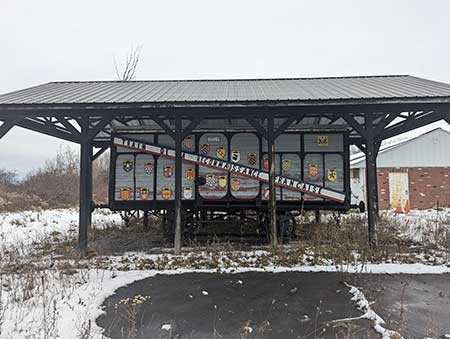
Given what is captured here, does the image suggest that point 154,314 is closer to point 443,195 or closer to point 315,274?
point 315,274

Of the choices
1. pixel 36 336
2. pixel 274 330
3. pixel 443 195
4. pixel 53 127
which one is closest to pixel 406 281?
pixel 274 330

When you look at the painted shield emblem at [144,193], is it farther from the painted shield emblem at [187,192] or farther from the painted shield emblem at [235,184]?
the painted shield emblem at [235,184]

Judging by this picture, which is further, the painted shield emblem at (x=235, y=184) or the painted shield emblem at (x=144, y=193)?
the painted shield emblem at (x=144, y=193)

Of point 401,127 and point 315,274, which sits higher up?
point 401,127

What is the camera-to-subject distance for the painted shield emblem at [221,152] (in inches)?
340

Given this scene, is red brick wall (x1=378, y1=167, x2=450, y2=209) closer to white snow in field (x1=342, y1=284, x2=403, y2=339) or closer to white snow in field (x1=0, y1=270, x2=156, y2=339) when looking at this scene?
white snow in field (x1=342, y1=284, x2=403, y2=339)

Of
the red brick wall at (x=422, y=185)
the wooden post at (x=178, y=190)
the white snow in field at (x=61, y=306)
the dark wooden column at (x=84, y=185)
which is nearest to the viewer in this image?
the white snow in field at (x=61, y=306)

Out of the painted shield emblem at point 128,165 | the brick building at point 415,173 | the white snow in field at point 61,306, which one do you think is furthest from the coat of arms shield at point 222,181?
the brick building at point 415,173

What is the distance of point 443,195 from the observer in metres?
19.3

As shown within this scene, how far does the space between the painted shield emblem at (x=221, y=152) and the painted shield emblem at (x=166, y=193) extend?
1.65 meters

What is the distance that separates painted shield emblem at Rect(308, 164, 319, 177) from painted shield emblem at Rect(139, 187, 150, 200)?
449cm

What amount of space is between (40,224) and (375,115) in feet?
39.9

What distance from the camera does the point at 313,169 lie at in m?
8.58

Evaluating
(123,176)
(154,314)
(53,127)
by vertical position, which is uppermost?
(53,127)
